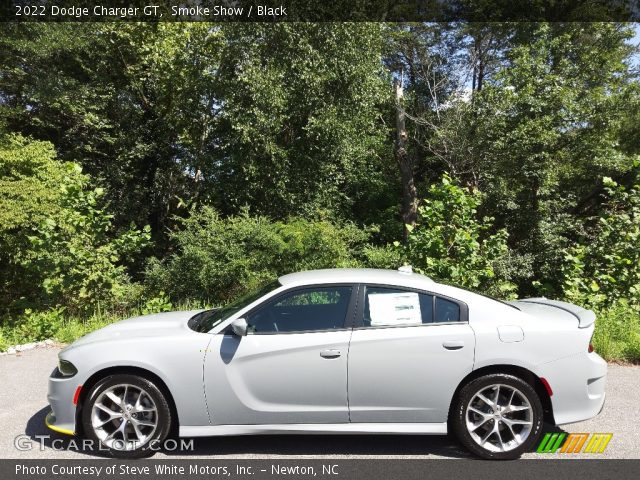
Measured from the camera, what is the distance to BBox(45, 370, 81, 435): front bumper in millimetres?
4137

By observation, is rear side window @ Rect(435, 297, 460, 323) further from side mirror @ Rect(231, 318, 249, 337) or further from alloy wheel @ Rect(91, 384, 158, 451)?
alloy wheel @ Rect(91, 384, 158, 451)

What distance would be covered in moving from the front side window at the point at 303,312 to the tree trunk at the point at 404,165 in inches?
640

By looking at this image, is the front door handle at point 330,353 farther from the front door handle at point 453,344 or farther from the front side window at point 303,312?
the front door handle at point 453,344

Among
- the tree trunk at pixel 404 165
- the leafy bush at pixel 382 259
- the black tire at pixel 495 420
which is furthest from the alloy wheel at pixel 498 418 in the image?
the tree trunk at pixel 404 165

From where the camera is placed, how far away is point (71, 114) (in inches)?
635

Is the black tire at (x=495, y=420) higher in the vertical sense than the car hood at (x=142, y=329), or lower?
lower

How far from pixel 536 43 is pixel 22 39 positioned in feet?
46.7

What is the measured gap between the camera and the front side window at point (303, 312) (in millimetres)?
4305

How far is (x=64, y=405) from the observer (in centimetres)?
415

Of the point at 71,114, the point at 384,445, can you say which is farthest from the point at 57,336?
the point at 71,114

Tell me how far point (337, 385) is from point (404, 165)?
1794 cm

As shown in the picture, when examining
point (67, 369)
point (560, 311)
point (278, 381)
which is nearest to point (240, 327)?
point (278, 381)

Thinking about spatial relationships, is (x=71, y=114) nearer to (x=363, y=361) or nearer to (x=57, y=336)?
(x=57, y=336)

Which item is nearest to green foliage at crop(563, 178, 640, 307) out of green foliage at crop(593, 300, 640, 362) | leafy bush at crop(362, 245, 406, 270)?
green foliage at crop(593, 300, 640, 362)
